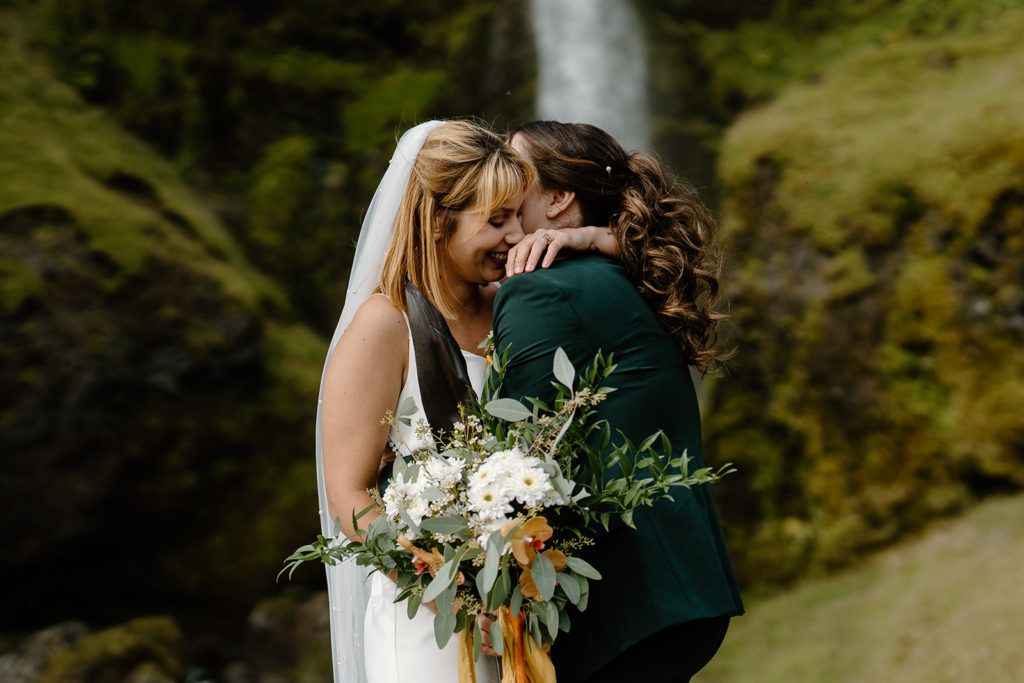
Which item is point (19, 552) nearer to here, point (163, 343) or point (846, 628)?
point (163, 343)

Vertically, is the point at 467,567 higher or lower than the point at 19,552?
lower

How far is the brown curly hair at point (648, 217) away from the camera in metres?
2.49

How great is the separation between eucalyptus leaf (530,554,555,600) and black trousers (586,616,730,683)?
41 cm

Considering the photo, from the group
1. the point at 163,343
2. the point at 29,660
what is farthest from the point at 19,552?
the point at 163,343

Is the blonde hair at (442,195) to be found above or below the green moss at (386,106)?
below

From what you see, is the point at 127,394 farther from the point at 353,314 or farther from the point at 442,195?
the point at 442,195

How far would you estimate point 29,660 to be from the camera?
6688mm

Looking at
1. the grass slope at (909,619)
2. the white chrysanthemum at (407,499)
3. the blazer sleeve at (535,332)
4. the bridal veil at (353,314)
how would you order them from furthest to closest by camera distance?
the grass slope at (909,619), the bridal veil at (353,314), the blazer sleeve at (535,332), the white chrysanthemum at (407,499)

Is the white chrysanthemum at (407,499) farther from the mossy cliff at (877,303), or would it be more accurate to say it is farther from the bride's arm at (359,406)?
the mossy cliff at (877,303)

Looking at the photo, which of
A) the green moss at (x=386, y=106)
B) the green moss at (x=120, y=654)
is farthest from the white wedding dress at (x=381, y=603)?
the green moss at (x=386, y=106)

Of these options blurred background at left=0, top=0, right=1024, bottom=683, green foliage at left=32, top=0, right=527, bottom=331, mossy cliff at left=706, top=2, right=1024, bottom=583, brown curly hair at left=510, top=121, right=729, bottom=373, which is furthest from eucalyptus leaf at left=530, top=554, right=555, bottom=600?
green foliage at left=32, top=0, right=527, bottom=331

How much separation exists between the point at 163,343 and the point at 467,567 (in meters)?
6.17

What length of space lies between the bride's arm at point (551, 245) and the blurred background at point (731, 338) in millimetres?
3919

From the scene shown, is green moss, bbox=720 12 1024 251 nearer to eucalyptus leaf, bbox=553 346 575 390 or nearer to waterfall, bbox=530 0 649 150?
waterfall, bbox=530 0 649 150
